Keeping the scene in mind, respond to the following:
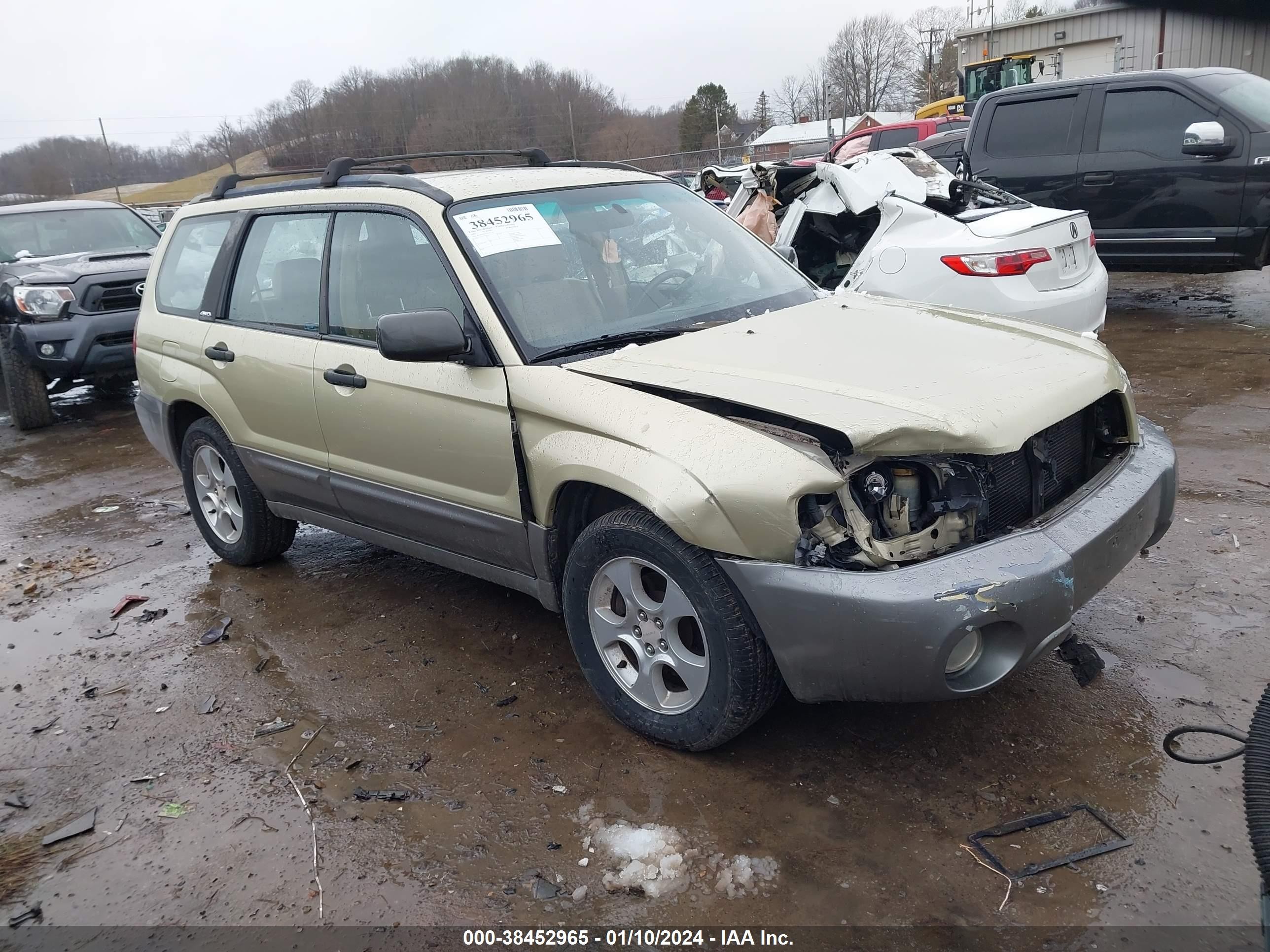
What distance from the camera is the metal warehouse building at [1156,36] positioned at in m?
1.62

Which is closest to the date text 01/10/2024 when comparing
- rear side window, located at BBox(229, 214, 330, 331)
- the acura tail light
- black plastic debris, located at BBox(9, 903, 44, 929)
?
black plastic debris, located at BBox(9, 903, 44, 929)

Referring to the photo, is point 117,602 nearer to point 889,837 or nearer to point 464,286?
point 464,286

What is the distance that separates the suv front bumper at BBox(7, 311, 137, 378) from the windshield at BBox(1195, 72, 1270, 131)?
8.96 m

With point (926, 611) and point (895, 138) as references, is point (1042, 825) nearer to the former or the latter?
point (926, 611)

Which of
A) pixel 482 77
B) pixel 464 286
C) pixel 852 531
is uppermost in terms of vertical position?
pixel 482 77

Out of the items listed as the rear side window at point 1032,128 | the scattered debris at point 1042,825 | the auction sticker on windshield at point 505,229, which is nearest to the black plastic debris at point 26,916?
the auction sticker on windshield at point 505,229

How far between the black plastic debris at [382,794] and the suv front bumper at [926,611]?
49.1 inches

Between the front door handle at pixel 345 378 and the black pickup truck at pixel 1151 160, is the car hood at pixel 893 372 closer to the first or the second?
the front door handle at pixel 345 378

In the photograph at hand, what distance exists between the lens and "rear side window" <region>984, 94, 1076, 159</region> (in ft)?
27.6

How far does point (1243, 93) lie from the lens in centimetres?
756

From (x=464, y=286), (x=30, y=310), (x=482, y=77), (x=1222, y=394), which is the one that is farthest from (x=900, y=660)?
(x=482, y=77)

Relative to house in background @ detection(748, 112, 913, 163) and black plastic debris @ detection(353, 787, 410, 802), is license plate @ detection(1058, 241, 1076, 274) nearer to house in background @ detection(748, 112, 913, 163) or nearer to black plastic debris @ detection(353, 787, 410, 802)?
black plastic debris @ detection(353, 787, 410, 802)

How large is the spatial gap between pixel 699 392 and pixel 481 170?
6.20ft

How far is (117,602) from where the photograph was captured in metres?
4.71
